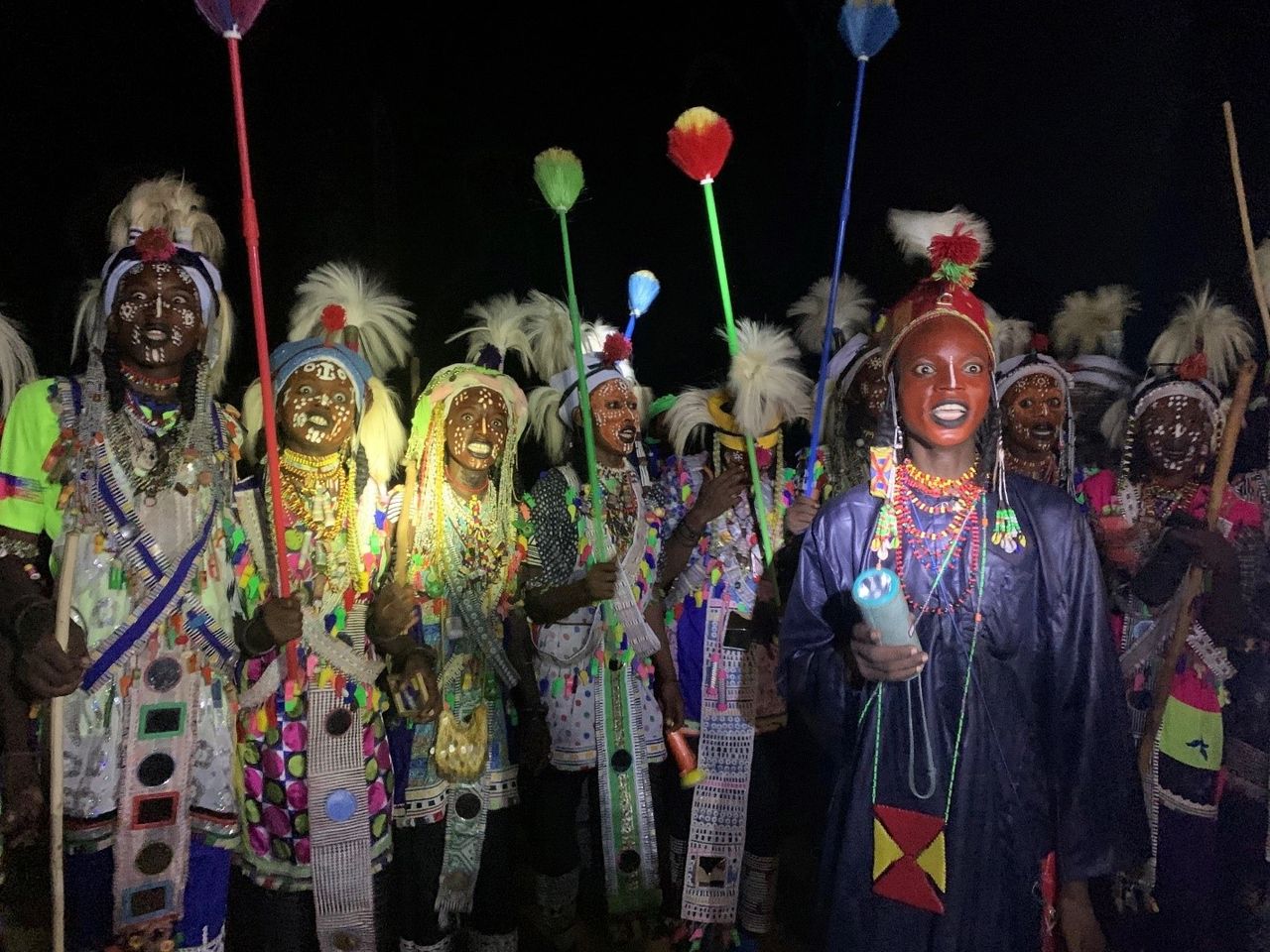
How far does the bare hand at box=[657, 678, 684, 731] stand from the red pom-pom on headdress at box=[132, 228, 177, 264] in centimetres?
264

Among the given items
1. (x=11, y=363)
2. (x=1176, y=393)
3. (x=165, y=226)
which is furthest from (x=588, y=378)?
(x=1176, y=393)

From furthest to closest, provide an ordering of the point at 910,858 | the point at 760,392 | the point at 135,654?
the point at 760,392 → the point at 135,654 → the point at 910,858

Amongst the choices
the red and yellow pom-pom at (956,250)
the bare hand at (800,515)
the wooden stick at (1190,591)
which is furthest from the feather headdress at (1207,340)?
the red and yellow pom-pom at (956,250)

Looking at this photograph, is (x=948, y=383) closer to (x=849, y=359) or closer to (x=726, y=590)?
(x=849, y=359)

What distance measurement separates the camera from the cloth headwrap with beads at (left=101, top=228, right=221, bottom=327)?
2855 millimetres

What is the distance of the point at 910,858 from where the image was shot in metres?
2.20

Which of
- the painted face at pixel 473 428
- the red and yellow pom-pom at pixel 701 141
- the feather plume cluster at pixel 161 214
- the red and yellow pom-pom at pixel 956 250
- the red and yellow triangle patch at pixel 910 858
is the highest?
the red and yellow pom-pom at pixel 701 141

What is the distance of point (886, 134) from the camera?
5.45m

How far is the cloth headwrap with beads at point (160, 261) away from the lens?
112 inches

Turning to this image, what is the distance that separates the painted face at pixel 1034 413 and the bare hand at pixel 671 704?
→ 194 cm

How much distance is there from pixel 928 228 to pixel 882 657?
1288 mm

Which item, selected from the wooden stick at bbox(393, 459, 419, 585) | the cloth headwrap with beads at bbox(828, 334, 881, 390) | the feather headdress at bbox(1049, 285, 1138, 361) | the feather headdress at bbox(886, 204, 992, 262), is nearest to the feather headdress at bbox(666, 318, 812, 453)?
the cloth headwrap with beads at bbox(828, 334, 881, 390)

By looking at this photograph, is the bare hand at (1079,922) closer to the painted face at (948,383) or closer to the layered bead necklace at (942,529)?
the layered bead necklace at (942,529)

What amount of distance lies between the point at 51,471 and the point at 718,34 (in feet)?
15.0
